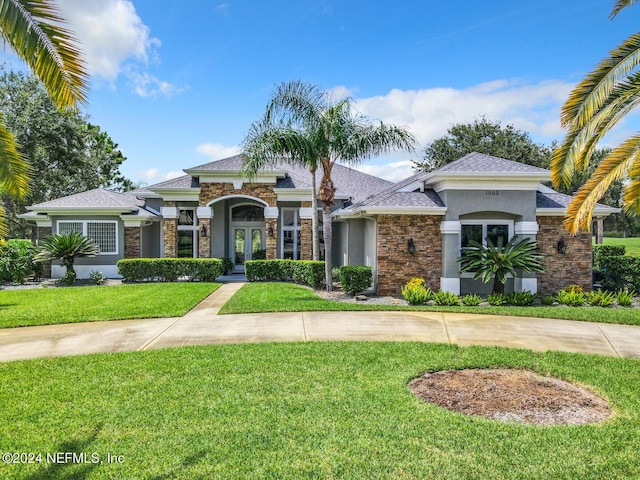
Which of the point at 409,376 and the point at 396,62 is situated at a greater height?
the point at 396,62

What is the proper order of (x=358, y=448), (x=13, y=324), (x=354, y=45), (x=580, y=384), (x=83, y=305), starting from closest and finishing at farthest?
(x=358, y=448) < (x=580, y=384) < (x=13, y=324) < (x=83, y=305) < (x=354, y=45)

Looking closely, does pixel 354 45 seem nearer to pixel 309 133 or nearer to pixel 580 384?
pixel 309 133

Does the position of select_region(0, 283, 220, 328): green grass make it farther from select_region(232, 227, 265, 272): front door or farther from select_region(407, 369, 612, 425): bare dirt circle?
select_region(407, 369, 612, 425): bare dirt circle

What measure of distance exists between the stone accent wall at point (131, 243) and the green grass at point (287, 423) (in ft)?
43.0

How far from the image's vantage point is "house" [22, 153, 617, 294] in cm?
1371

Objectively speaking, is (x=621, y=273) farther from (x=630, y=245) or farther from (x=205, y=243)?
(x=630, y=245)

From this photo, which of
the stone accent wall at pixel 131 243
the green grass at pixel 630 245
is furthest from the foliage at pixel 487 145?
the stone accent wall at pixel 131 243

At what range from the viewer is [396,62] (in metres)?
15.6

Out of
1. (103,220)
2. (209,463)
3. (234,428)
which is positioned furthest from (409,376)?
(103,220)

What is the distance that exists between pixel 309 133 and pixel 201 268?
24.8ft

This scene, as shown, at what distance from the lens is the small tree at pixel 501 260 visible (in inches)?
491

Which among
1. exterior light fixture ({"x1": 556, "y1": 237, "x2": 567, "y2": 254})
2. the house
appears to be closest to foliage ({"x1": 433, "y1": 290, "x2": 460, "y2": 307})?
the house

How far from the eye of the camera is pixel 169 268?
17609 millimetres

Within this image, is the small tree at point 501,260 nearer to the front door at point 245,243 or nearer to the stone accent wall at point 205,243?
the stone accent wall at point 205,243
